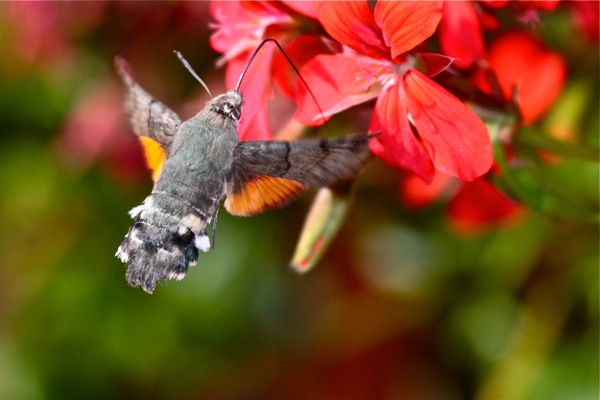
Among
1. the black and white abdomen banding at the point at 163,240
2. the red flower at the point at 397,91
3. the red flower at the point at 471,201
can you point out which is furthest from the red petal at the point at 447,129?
the red flower at the point at 471,201

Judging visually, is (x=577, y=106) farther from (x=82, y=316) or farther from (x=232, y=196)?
(x=82, y=316)

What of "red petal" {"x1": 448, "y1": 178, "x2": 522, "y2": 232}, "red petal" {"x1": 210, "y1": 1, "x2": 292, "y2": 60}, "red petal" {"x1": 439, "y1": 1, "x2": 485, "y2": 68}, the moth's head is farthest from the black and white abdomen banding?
"red petal" {"x1": 448, "y1": 178, "x2": 522, "y2": 232}

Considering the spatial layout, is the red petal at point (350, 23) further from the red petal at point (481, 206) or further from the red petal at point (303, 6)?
the red petal at point (481, 206)

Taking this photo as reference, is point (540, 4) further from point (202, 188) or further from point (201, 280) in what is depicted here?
point (201, 280)

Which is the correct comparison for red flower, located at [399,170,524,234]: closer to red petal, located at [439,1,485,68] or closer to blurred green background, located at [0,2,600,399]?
blurred green background, located at [0,2,600,399]

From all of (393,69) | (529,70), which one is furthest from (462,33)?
(529,70)

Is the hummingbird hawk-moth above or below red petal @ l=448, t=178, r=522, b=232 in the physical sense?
above

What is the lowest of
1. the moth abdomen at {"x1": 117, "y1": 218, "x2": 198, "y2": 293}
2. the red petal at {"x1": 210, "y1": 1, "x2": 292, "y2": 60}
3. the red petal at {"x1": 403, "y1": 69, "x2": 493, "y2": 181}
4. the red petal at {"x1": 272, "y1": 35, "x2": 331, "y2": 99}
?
the red petal at {"x1": 403, "y1": 69, "x2": 493, "y2": 181}
